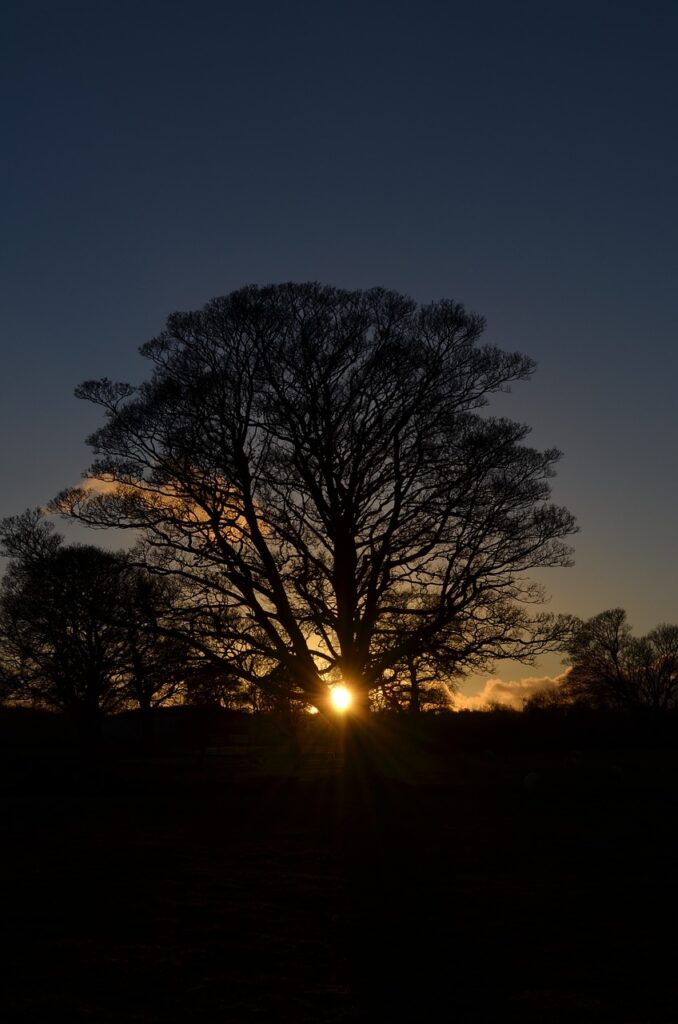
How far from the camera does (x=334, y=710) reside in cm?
1914

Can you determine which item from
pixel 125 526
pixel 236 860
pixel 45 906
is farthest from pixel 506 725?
pixel 45 906

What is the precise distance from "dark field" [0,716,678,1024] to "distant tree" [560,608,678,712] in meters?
56.2

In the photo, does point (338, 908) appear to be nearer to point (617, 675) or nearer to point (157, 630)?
point (157, 630)

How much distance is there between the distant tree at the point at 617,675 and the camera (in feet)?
247

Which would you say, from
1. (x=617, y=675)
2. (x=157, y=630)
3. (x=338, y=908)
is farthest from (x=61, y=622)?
(x=617, y=675)

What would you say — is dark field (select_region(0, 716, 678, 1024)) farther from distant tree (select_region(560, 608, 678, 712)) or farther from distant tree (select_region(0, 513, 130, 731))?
distant tree (select_region(560, 608, 678, 712))

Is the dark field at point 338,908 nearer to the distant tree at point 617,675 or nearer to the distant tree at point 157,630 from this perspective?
the distant tree at point 157,630

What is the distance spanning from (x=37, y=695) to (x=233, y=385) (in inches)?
1130

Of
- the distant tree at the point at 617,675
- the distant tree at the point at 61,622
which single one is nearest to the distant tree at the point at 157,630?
the distant tree at the point at 61,622

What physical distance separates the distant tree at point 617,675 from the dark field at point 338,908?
5624 centimetres

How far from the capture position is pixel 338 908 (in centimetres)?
980

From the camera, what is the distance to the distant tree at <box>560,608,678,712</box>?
75.3m

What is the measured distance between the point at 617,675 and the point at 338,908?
70.3 m

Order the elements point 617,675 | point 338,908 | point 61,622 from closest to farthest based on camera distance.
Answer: point 338,908 → point 61,622 → point 617,675
